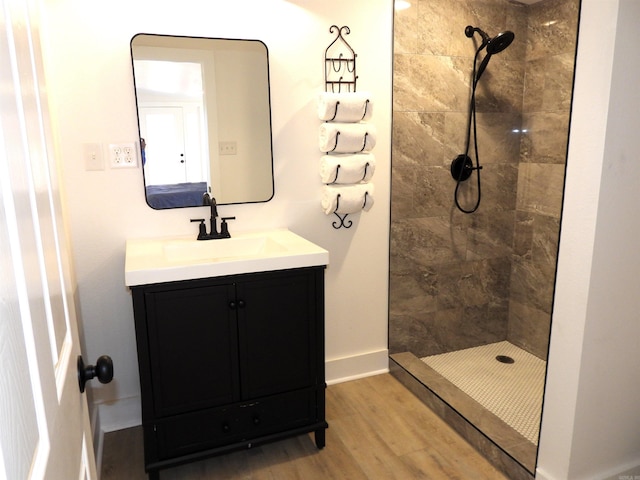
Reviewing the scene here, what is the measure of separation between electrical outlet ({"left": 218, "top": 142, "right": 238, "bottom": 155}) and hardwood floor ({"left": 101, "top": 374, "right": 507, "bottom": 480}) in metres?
1.49

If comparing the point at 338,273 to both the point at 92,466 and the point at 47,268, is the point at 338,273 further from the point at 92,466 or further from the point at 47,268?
the point at 47,268

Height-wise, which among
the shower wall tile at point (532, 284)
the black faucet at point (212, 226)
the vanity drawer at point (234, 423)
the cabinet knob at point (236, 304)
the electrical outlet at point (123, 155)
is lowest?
the vanity drawer at point (234, 423)

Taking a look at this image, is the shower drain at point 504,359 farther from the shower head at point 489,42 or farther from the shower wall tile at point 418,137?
the shower head at point 489,42

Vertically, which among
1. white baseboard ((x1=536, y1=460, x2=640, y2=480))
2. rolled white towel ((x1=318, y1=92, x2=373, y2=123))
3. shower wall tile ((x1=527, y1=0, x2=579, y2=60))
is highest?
shower wall tile ((x1=527, y1=0, x2=579, y2=60))

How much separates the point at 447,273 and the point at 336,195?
3.29 ft

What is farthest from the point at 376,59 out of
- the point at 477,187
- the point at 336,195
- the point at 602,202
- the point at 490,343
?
the point at 490,343

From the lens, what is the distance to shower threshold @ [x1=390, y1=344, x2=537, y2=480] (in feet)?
6.65

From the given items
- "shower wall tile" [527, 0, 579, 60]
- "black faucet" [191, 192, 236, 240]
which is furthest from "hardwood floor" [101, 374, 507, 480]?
"shower wall tile" [527, 0, 579, 60]

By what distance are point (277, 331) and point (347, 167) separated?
3.05 feet

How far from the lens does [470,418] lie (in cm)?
230

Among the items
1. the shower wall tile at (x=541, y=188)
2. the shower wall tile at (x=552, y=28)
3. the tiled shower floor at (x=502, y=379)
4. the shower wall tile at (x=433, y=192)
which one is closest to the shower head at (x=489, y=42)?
the shower wall tile at (x=552, y=28)

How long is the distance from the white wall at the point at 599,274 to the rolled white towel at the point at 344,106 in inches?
40.5

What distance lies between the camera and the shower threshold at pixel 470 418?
2.03m

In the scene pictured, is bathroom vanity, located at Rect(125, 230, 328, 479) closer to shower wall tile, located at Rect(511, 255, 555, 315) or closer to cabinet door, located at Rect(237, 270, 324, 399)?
cabinet door, located at Rect(237, 270, 324, 399)
